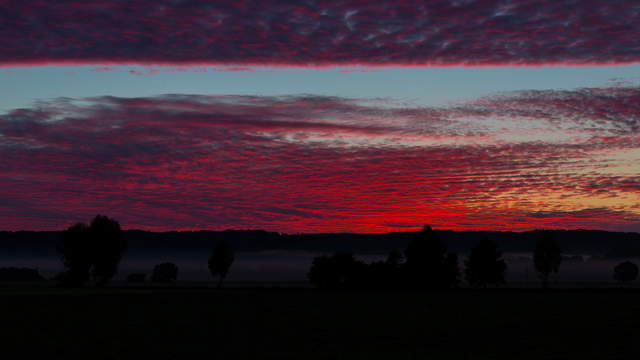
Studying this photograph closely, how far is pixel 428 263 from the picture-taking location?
6161 inches

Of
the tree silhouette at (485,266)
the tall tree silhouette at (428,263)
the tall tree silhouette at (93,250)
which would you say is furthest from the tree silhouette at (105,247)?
the tree silhouette at (485,266)

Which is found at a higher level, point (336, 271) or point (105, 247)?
point (105, 247)

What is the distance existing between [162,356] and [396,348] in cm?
1157

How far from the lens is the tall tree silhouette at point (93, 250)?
16250 centimetres

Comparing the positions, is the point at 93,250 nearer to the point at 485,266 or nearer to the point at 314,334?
the point at 485,266

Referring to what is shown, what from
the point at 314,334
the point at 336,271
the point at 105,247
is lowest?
the point at 314,334

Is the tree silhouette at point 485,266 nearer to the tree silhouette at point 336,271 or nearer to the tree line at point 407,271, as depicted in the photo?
the tree line at point 407,271

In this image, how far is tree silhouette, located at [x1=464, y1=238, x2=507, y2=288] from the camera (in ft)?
575

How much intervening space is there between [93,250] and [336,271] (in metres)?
51.0

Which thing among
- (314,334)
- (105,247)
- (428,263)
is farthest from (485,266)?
(314,334)

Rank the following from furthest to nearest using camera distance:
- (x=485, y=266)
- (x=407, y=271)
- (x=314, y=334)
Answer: (x=485, y=266), (x=407, y=271), (x=314, y=334)

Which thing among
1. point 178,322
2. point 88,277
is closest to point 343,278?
point 88,277

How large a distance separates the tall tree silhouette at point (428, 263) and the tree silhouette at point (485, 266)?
16.0 m

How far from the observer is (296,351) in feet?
122
